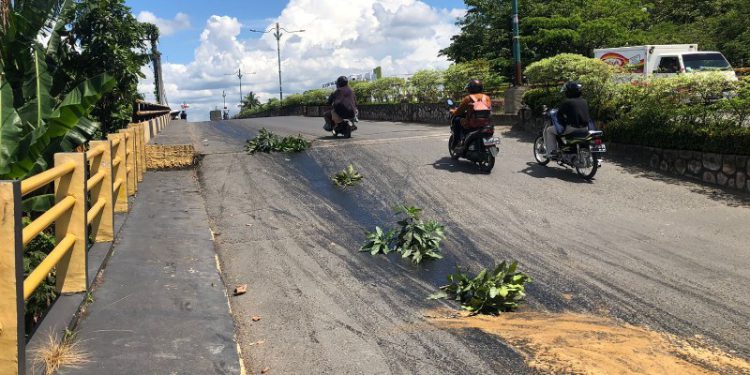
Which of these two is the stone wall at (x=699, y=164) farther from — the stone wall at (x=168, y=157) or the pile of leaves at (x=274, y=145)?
the stone wall at (x=168, y=157)

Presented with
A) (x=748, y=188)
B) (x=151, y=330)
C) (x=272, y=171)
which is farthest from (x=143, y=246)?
(x=748, y=188)

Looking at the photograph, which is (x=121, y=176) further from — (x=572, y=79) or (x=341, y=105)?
(x=572, y=79)

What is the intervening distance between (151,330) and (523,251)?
3.97 m

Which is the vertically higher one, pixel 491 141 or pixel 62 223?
pixel 491 141

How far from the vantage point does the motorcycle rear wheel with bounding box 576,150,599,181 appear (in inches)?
397

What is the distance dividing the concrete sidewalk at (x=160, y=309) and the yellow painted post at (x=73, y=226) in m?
0.22

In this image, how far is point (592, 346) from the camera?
4199 mm

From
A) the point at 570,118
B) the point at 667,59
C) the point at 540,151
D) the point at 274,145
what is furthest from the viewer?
the point at 667,59

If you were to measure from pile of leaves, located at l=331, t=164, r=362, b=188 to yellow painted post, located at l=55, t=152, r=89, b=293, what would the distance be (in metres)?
5.38

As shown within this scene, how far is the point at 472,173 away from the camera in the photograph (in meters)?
10.6

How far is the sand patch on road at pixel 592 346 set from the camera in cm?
389

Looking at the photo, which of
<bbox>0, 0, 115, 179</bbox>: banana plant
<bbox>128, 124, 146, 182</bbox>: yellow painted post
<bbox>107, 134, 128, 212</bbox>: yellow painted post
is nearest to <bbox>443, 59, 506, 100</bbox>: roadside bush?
<bbox>128, 124, 146, 182</bbox>: yellow painted post

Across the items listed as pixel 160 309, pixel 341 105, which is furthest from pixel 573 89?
pixel 160 309

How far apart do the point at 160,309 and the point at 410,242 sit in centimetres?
274
